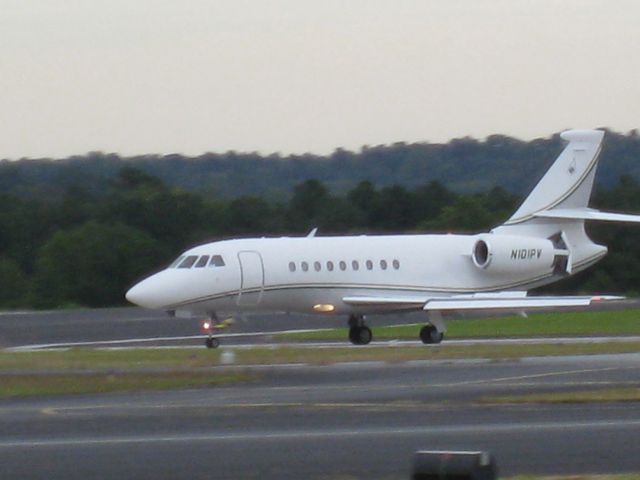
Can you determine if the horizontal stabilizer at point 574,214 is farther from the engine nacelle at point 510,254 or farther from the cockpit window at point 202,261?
the cockpit window at point 202,261

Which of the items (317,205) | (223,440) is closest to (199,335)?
(223,440)

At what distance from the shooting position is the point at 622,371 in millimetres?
24234

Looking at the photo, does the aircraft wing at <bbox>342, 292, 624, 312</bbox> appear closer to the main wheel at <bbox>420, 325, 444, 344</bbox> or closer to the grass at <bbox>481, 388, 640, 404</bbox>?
the main wheel at <bbox>420, 325, 444, 344</bbox>

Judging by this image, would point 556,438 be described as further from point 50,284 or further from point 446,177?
point 446,177

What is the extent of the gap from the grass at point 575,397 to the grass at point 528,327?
18.8m

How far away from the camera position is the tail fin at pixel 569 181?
40219 mm

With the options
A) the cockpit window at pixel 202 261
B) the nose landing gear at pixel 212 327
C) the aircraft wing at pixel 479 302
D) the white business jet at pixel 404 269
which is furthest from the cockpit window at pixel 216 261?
the aircraft wing at pixel 479 302

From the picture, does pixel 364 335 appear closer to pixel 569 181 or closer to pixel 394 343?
pixel 394 343

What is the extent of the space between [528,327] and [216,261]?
11.6 meters

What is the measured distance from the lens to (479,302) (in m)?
35.7

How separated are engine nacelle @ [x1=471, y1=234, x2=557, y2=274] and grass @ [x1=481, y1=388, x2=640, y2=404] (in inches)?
711

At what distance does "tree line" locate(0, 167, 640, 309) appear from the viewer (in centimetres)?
6831

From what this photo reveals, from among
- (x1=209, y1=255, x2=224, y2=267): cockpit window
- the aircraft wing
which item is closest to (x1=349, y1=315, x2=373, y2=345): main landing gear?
the aircraft wing

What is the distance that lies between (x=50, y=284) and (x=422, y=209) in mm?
20846
